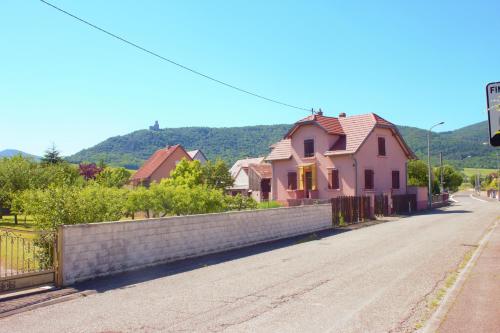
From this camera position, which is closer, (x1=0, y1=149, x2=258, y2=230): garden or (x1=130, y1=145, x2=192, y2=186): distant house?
(x1=0, y1=149, x2=258, y2=230): garden

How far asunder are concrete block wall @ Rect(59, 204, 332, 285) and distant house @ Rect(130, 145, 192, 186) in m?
46.6

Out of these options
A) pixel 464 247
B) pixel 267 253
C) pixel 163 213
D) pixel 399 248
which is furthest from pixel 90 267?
pixel 163 213

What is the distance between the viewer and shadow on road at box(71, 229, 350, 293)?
33.4 feet

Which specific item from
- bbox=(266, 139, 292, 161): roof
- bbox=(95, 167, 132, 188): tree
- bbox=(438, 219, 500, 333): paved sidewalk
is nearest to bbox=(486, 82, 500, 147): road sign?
bbox=(438, 219, 500, 333): paved sidewalk

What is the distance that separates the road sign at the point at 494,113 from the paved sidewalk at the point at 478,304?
3.14m

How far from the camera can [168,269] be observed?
12.1m

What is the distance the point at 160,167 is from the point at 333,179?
113ft

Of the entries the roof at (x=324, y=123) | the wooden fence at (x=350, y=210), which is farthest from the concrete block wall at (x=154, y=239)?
Result: the roof at (x=324, y=123)

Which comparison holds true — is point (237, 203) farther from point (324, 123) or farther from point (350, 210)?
point (324, 123)

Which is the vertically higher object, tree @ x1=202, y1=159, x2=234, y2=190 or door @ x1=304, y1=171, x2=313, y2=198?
tree @ x1=202, y1=159, x2=234, y2=190

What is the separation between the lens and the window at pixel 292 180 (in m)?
38.5

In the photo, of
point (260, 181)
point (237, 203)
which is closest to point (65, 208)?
point (237, 203)

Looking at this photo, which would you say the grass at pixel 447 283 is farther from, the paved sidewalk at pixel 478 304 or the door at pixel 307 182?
the door at pixel 307 182

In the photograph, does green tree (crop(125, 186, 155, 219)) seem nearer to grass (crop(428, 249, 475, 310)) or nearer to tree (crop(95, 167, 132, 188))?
tree (crop(95, 167, 132, 188))
